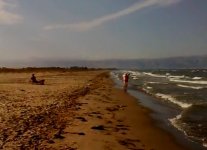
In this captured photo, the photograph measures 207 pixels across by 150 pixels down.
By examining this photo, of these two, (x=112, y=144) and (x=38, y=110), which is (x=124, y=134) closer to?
(x=112, y=144)

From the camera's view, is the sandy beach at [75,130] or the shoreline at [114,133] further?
the shoreline at [114,133]

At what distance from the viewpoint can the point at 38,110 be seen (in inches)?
581

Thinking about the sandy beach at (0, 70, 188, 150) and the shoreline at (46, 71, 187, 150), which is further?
the shoreline at (46, 71, 187, 150)

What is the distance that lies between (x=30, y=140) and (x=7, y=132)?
1.12 m

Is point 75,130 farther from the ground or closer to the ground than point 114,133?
farther from the ground

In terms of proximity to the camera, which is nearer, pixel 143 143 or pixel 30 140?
pixel 30 140

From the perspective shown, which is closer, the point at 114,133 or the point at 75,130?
the point at 75,130

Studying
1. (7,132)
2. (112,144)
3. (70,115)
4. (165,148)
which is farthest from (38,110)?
(165,148)

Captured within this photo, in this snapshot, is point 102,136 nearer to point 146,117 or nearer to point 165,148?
point 165,148

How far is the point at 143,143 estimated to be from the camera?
34.5ft

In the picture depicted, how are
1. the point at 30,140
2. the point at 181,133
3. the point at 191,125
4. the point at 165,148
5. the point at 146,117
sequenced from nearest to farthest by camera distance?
the point at 30,140, the point at 165,148, the point at 181,133, the point at 191,125, the point at 146,117

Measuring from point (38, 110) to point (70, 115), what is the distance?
156cm

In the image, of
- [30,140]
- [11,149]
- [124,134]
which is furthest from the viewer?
[124,134]

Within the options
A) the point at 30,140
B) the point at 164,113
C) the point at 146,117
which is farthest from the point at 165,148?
the point at 164,113
